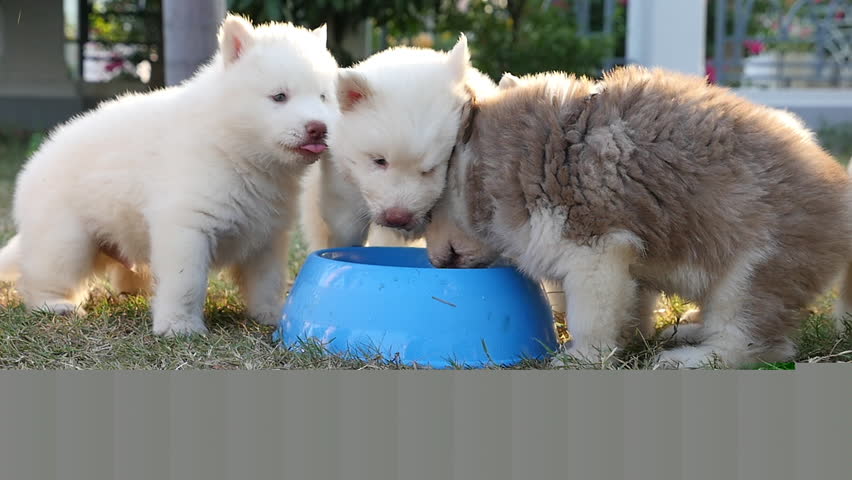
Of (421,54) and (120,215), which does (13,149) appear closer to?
(120,215)

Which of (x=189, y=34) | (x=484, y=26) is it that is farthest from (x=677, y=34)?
(x=189, y=34)

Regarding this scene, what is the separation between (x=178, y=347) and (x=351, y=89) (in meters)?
1.29

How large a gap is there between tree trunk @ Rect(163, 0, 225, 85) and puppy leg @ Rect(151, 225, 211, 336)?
2.39 meters

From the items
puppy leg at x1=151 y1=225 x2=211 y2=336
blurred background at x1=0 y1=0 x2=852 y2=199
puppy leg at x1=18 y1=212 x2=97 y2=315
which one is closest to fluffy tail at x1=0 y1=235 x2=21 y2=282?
puppy leg at x1=18 y1=212 x2=97 y2=315

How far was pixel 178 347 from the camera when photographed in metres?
3.86

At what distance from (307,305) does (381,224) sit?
518 mm

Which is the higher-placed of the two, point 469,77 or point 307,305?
point 469,77

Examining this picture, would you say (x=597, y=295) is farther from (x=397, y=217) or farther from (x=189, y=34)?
(x=189, y=34)

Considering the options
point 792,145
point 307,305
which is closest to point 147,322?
point 307,305

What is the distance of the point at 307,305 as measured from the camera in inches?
155

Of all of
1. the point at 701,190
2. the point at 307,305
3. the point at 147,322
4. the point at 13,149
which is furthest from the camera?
the point at 13,149

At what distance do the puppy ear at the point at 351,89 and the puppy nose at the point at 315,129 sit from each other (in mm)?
199

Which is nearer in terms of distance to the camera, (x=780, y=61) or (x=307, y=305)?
(x=307, y=305)

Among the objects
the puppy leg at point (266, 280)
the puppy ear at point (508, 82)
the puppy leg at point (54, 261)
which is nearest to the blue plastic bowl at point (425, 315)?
the puppy leg at point (266, 280)
